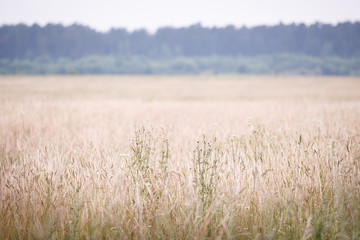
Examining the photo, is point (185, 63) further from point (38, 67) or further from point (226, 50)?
point (38, 67)

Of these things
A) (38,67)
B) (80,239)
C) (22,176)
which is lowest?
(80,239)

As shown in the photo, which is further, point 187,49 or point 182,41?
point 182,41

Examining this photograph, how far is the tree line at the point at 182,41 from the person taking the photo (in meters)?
131

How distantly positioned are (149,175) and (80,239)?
981mm

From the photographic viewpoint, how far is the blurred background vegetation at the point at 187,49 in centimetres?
11254

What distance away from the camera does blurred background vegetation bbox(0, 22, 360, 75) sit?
113m

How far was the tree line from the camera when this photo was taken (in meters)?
131

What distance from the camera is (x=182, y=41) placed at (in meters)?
152

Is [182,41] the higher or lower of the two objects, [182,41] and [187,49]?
the higher

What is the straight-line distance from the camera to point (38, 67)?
4067 inches

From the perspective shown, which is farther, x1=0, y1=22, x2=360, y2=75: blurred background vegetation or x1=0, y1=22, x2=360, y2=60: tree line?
x1=0, y1=22, x2=360, y2=60: tree line

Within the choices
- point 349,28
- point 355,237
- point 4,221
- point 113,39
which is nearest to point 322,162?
point 355,237

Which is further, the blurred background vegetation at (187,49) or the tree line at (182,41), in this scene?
the tree line at (182,41)

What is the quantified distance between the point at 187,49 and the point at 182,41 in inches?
274
